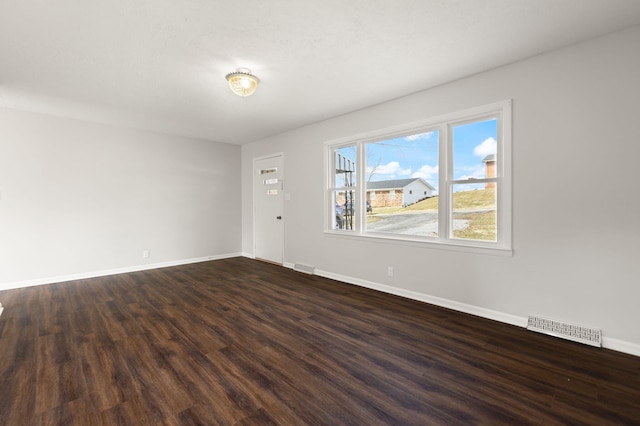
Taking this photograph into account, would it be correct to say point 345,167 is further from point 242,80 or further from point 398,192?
point 242,80

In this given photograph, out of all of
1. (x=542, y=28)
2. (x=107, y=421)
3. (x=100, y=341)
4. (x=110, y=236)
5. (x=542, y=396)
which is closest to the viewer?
(x=107, y=421)

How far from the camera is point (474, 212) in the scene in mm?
3281

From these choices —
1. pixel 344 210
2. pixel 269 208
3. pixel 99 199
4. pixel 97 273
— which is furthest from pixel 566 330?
pixel 99 199

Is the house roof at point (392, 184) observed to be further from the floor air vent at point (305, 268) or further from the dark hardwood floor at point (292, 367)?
the floor air vent at point (305, 268)

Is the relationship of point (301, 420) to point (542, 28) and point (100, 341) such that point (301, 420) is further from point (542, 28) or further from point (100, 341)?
point (542, 28)

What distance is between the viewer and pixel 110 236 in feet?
16.7

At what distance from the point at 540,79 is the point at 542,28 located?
0.56m

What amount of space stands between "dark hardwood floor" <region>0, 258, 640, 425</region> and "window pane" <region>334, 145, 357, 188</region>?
1991 mm

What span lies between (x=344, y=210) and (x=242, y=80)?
2.53 m

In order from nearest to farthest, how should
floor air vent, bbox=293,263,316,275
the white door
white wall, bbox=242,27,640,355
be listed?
white wall, bbox=242,27,640,355 → floor air vent, bbox=293,263,316,275 → the white door

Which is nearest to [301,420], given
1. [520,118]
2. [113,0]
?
[113,0]

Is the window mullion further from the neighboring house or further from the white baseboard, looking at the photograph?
the white baseboard

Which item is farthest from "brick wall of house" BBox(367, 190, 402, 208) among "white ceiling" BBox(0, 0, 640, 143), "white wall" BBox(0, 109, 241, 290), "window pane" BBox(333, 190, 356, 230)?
"white wall" BBox(0, 109, 241, 290)

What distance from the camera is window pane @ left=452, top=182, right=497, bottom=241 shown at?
314cm
